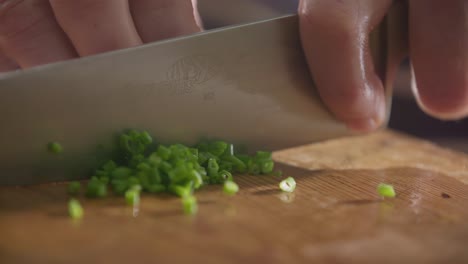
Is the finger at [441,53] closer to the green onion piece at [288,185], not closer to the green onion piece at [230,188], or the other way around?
the green onion piece at [288,185]

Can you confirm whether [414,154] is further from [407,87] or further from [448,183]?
[407,87]

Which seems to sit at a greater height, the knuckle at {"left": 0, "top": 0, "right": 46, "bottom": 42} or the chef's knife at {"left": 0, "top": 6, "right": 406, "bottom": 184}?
the knuckle at {"left": 0, "top": 0, "right": 46, "bottom": 42}

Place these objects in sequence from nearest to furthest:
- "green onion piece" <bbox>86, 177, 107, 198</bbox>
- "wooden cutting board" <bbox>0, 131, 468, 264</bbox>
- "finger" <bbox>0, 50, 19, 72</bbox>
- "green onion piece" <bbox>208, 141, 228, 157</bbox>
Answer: "wooden cutting board" <bbox>0, 131, 468, 264</bbox> → "green onion piece" <bbox>86, 177, 107, 198</bbox> → "green onion piece" <bbox>208, 141, 228, 157</bbox> → "finger" <bbox>0, 50, 19, 72</bbox>

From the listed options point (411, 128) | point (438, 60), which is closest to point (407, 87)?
point (411, 128)

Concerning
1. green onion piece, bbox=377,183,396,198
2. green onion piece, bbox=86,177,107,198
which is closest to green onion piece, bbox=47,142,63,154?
green onion piece, bbox=86,177,107,198

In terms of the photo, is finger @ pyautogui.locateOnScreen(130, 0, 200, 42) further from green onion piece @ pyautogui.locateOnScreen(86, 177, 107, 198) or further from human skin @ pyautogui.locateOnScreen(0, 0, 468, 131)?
green onion piece @ pyautogui.locateOnScreen(86, 177, 107, 198)

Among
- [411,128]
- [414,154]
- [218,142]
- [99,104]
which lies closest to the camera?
Answer: [99,104]

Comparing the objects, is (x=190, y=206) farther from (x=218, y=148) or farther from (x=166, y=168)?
(x=218, y=148)
